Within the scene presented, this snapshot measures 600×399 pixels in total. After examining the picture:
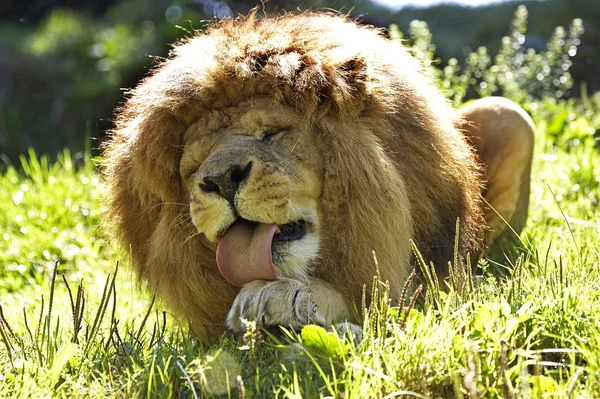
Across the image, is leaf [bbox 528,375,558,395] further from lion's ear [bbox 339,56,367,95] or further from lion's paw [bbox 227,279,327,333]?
lion's ear [bbox 339,56,367,95]

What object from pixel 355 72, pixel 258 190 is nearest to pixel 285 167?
pixel 258 190

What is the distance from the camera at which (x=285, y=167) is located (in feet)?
11.5

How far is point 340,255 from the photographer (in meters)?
3.60

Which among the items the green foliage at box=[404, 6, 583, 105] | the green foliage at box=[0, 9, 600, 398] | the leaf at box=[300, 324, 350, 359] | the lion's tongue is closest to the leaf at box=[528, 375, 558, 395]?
the green foliage at box=[0, 9, 600, 398]

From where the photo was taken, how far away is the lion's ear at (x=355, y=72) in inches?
143

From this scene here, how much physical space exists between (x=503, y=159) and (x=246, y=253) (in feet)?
5.91

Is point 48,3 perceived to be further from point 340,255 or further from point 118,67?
point 340,255

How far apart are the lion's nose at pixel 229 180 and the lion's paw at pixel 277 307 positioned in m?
0.39

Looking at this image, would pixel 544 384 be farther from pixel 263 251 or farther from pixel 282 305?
pixel 263 251

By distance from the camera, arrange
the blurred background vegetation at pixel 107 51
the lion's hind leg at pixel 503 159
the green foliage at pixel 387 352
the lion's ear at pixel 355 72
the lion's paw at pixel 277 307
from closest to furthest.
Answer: the green foliage at pixel 387 352
the lion's paw at pixel 277 307
the lion's ear at pixel 355 72
the lion's hind leg at pixel 503 159
the blurred background vegetation at pixel 107 51

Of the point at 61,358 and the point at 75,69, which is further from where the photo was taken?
the point at 75,69

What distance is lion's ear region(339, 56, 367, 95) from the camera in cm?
363

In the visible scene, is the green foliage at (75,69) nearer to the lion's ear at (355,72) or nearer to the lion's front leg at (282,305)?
the lion's ear at (355,72)

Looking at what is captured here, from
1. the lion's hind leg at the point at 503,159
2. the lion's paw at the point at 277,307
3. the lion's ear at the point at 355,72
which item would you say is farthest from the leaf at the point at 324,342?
the lion's hind leg at the point at 503,159
